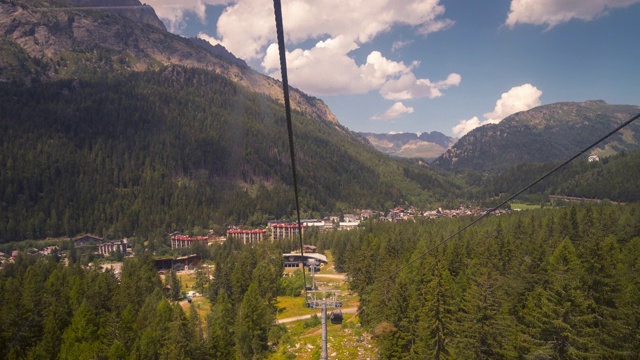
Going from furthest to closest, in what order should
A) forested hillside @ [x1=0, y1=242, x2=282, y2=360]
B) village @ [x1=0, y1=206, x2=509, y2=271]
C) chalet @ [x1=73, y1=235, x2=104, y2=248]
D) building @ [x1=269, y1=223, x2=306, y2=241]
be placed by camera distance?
building @ [x1=269, y1=223, x2=306, y2=241], chalet @ [x1=73, y1=235, x2=104, y2=248], village @ [x1=0, y1=206, x2=509, y2=271], forested hillside @ [x1=0, y1=242, x2=282, y2=360]

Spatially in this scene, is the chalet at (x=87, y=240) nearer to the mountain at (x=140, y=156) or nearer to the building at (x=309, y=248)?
the mountain at (x=140, y=156)

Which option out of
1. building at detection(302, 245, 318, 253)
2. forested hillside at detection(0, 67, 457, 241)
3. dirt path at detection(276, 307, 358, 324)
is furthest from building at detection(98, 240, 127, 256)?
dirt path at detection(276, 307, 358, 324)

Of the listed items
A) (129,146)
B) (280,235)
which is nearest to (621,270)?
(280,235)

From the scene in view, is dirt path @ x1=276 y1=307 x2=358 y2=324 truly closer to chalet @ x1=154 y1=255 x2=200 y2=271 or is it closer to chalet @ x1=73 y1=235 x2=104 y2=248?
chalet @ x1=154 y1=255 x2=200 y2=271

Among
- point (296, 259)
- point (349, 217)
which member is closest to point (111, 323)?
point (296, 259)

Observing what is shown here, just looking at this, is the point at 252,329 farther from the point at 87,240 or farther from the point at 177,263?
the point at 87,240
